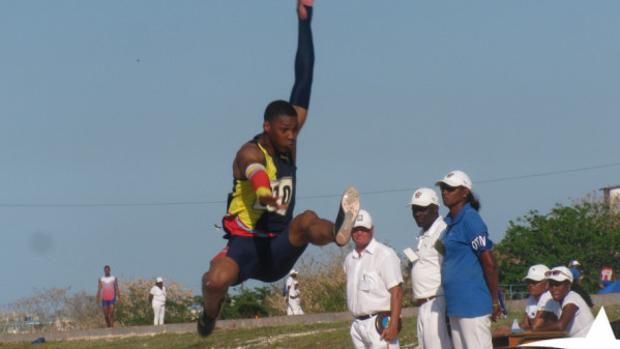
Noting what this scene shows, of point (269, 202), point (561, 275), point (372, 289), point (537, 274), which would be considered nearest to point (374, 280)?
point (372, 289)

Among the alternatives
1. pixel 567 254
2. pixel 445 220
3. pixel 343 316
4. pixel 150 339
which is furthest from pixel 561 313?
pixel 567 254

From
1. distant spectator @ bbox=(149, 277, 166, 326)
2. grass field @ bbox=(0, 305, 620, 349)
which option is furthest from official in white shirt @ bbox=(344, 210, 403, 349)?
distant spectator @ bbox=(149, 277, 166, 326)

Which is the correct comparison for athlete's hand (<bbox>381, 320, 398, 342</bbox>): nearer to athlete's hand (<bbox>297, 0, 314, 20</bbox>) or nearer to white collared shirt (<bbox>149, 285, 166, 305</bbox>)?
athlete's hand (<bbox>297, 0, 314, 20</bbox>)

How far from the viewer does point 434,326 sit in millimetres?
12961

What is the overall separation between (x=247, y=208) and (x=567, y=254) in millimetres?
35017

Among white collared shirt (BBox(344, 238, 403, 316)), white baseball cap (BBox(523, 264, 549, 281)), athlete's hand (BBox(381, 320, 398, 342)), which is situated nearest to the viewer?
athlete's hand (BBox(381, 320, 398, 342))

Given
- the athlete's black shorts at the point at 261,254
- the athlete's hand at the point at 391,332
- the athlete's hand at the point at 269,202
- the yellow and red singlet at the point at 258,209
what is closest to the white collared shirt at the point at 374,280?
the athlete's hand at the point at 391,332

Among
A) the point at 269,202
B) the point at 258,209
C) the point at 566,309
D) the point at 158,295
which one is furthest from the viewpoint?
the point at 158,295

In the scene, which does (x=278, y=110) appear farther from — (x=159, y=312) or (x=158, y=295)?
(x=159, y=312)

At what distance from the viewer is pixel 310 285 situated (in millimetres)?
37250

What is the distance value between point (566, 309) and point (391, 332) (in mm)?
1688

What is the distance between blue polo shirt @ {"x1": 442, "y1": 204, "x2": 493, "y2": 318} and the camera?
1201 cm

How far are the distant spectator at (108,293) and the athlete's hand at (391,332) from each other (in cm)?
2349

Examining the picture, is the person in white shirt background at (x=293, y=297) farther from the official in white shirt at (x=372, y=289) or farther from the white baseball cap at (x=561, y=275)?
the white baseball cap at (x=561, y=275)
